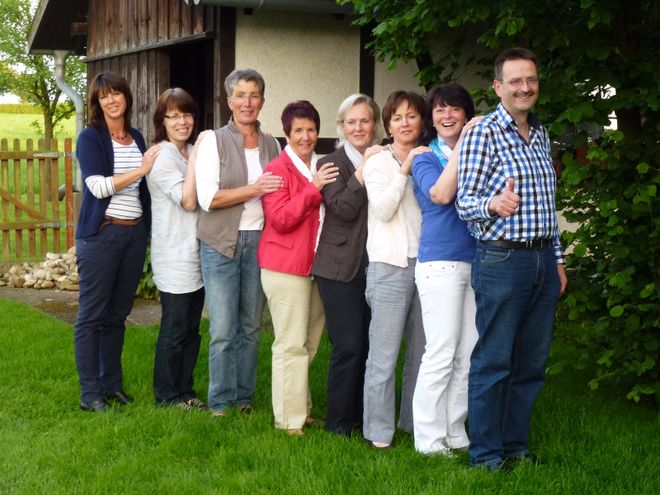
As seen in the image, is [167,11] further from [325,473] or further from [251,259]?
[325,473]

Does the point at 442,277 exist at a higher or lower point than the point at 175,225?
lower

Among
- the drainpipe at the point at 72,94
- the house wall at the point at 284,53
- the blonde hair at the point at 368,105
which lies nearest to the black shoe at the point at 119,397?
the blonde hair at the point at 368,105

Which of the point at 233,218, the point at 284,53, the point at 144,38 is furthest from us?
the point at 144,38

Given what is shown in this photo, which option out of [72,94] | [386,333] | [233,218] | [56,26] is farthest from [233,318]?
[56,26]

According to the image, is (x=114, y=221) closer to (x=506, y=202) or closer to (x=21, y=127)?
(x=506, y=202)

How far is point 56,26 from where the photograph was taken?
1318cm

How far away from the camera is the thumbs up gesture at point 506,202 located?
13.0 ft

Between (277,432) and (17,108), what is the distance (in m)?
49.1

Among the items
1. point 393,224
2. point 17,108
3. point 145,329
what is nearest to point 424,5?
point 393,224

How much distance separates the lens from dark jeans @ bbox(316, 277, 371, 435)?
482cm

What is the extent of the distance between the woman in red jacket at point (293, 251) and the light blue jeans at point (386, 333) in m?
0.38

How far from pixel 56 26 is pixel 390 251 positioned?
9995mm

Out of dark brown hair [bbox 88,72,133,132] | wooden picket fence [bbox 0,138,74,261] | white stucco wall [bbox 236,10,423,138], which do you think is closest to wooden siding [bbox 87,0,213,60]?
white stucco wall [bbox 236,10,423,138]

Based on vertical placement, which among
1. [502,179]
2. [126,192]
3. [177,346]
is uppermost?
[502,179]
